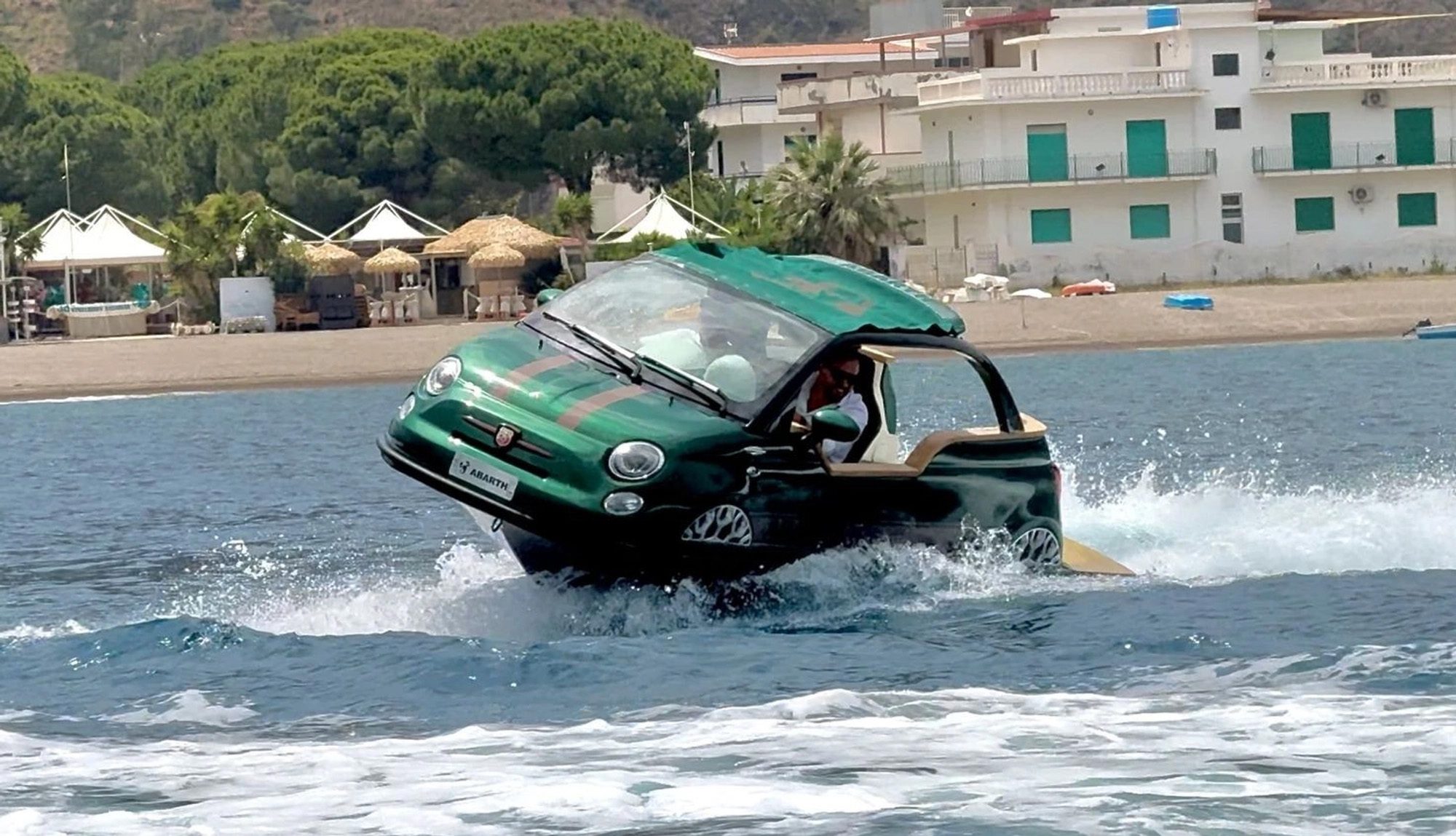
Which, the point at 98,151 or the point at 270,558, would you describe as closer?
the point at 270,558

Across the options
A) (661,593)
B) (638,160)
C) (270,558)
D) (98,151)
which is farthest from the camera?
(98,151)

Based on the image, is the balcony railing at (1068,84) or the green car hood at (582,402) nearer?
the green car hood at (582,402)

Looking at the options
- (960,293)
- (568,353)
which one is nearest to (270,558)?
(568,353)

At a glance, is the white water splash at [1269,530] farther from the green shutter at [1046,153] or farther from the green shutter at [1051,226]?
the green shutter at [1051,226]

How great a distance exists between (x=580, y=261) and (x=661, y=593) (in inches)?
2076

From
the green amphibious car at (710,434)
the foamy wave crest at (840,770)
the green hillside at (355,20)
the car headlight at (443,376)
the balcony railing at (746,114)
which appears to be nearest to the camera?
the foamy wave crest at (840,770)

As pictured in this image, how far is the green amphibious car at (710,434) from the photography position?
11.3 m

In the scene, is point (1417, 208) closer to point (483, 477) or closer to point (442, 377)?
point (442, 377)

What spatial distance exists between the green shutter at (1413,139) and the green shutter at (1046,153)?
8756mm

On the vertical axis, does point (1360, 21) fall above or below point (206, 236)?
above

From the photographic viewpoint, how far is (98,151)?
8819cm

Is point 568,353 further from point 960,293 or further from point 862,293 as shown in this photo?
point 960,293

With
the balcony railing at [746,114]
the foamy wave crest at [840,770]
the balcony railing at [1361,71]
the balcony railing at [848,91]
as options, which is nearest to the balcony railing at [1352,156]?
the balcony railing at [1361,71]

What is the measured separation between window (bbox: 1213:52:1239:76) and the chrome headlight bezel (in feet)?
179
